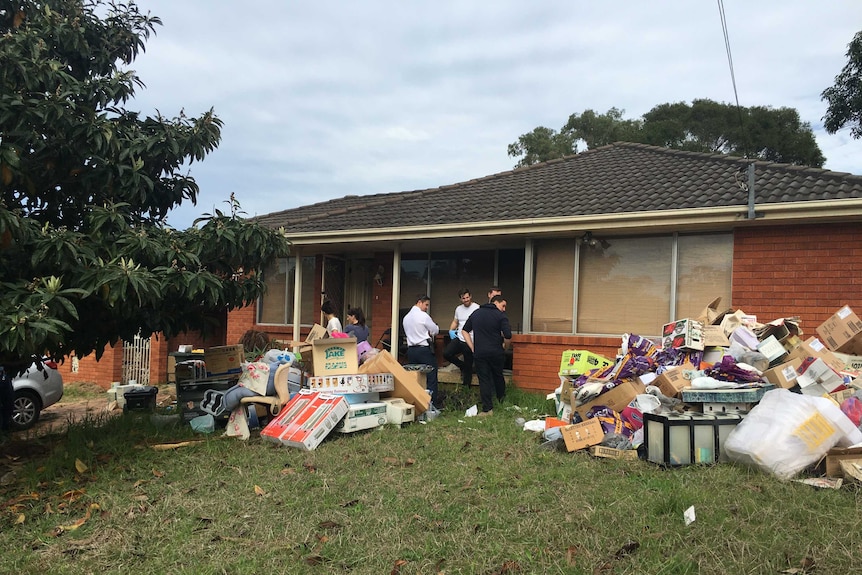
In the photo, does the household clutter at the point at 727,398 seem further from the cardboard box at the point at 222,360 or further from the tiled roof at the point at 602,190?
the cardboard box at the point at 222,360

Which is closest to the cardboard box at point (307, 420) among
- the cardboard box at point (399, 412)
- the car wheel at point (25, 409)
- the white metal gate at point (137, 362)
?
the cardboard box at point (399, 412)

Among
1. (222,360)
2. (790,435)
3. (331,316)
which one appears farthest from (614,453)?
(331,316)

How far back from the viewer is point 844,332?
22.8 feet

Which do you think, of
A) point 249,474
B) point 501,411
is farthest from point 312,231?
point 249,474

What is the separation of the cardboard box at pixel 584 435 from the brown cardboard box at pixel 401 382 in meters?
2.29

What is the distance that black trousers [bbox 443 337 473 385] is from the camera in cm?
948

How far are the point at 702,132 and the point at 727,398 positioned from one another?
3045cm

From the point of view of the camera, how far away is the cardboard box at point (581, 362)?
786cm

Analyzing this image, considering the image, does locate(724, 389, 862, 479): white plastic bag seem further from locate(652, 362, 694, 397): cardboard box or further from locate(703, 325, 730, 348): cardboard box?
locate(703, 325, 730, 348): cardboard box

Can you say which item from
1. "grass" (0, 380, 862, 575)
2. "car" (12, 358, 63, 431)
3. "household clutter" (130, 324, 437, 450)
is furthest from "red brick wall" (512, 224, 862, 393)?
"car" (12, 358, 63, 431)

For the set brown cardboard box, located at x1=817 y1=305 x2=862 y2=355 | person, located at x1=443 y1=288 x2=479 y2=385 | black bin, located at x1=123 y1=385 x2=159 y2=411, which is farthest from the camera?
person, located at x1=443 y1=288 x2=479 y2=385

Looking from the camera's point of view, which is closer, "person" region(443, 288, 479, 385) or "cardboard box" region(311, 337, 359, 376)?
"cardboard box" region(311, 337, 359, 376)

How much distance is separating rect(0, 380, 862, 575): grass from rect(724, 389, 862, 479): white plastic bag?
0.15m

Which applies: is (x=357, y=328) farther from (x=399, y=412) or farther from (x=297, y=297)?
(x=297, y=297)
